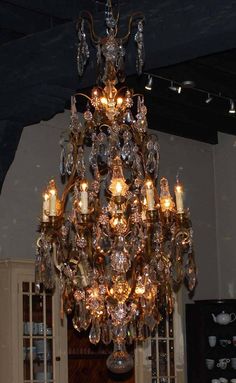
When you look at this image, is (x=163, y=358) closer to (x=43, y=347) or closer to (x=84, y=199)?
(x=43, y=347)

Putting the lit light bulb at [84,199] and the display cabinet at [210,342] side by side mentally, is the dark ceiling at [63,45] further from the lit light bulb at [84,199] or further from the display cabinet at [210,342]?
the display cabinet at [210,342]

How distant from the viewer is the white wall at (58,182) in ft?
28.6

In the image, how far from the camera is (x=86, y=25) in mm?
6242

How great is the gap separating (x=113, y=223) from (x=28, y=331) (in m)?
2.52

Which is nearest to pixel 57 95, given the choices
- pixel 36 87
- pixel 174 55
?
pixel 36 87

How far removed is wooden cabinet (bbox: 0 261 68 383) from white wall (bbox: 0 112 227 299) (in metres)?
0.42

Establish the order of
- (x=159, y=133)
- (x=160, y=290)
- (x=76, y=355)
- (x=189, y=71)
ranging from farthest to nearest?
1. (x=159, y=133)
2. (x=76, y=355)
3. (x=189, y=71)
4. (x=160, y=290)

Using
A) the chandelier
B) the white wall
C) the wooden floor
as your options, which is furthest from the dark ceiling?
the wooden floor

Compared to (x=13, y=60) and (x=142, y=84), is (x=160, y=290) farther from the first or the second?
(x=142, y=84)

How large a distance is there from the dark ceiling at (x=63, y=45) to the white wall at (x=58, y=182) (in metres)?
1.52

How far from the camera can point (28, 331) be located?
8.25 meters

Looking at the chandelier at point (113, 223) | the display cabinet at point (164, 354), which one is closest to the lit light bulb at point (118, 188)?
the chandelier at point (113, 223)

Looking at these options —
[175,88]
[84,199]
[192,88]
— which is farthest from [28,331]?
[84,199]

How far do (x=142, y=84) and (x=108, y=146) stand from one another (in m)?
2.90
